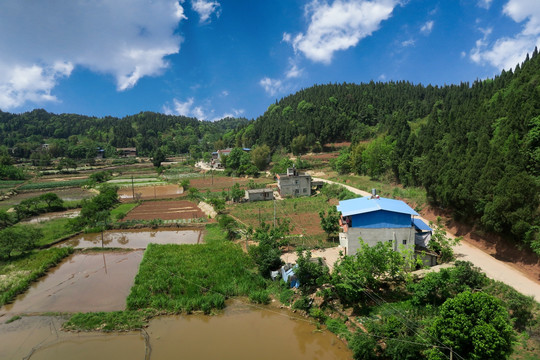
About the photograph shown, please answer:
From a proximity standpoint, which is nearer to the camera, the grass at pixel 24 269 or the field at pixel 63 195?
the grass at pixel 24 269

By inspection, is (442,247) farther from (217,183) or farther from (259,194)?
(217,183)

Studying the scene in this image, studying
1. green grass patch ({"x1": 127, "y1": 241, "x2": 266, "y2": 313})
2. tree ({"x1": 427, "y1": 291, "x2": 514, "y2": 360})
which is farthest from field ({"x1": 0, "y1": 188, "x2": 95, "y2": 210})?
tree ({"x1": 427, "y1": 291, "x2": 514, "y2": 360})

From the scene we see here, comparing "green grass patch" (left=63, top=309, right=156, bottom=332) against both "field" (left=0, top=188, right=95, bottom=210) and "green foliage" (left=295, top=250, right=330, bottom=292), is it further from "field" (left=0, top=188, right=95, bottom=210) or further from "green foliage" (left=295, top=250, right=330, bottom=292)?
"field" (left=0, top=188, right=95, bottom=210)

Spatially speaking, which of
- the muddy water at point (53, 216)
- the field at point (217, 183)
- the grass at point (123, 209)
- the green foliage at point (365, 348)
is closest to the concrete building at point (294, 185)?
the field at point (217, 183)

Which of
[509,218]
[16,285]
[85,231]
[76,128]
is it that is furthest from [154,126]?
[509,218]

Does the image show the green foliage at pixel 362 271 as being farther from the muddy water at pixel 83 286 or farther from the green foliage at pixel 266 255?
the muddy water at pixel 83 286

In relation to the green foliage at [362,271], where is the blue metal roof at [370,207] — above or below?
above
